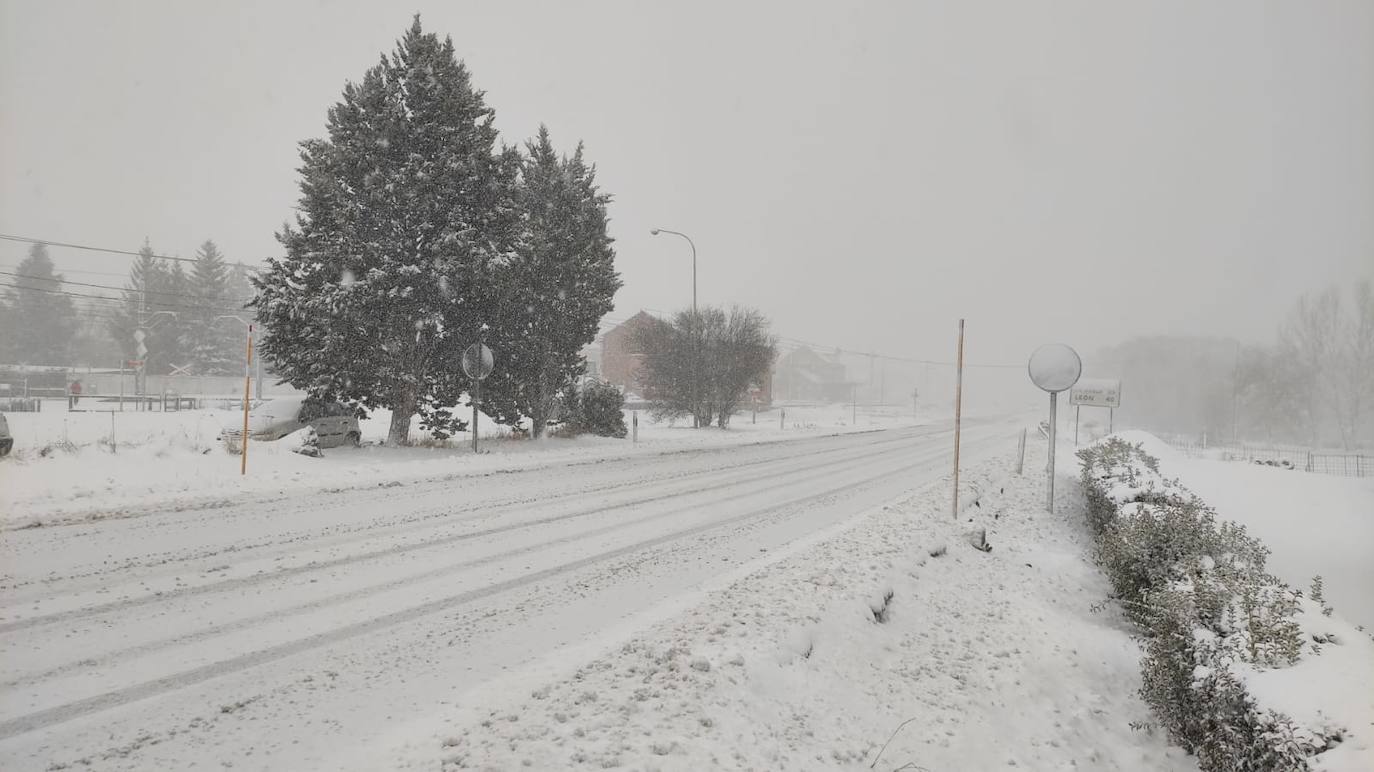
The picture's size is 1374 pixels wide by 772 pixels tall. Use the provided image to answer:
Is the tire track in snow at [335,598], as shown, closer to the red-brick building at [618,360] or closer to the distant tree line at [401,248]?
the distant tree line at [401,248]

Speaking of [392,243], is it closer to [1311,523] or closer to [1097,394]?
[1311,523]

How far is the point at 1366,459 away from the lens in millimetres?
28047

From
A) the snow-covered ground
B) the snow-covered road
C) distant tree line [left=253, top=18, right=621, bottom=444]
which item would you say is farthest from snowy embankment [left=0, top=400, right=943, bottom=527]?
the snow-covered ground

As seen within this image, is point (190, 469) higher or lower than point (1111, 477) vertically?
lower

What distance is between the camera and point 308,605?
5.13 meters

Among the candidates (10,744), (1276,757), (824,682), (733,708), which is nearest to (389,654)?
(10,744)

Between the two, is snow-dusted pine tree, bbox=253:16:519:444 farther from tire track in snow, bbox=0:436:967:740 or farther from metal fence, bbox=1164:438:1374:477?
metal fence, bbox=1164:438:1374:477

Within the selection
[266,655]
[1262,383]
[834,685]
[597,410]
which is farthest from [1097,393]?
Result: [1262,383]

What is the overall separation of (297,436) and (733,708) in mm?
13680

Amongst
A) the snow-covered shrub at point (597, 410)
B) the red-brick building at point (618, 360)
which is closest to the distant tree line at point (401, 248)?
the snow-covered shrub at point (597, 410)

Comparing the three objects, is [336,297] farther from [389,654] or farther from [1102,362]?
[1102,362]

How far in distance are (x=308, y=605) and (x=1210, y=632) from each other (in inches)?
261

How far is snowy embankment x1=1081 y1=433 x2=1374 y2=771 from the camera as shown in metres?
2.91

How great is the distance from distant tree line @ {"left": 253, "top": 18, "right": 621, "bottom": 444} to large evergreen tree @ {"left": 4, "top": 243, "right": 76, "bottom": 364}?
5621 cm
